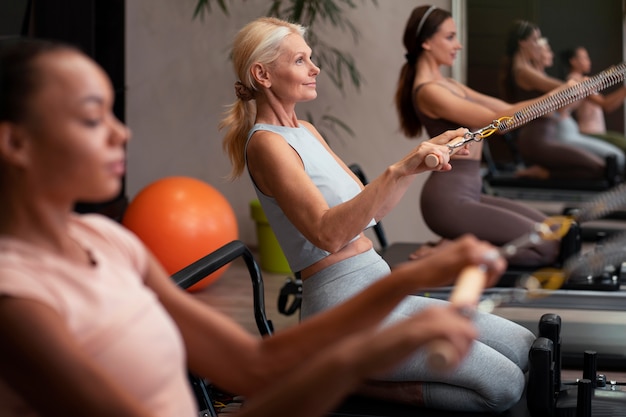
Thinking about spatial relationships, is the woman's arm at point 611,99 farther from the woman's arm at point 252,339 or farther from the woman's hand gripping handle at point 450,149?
the woman's arm at point 252,339

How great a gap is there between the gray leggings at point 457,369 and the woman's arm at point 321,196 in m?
0.12

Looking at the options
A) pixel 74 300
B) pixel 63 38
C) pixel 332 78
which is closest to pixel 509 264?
pixel 332 78

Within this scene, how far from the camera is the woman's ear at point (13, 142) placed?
1.13 metres

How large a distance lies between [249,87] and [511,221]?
171 cm

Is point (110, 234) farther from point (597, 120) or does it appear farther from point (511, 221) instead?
point (597, 120)

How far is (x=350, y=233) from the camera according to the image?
2.35 m

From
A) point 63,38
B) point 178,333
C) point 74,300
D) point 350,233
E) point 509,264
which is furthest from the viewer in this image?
point 63,38

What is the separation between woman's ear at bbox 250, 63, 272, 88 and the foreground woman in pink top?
53.4 inches

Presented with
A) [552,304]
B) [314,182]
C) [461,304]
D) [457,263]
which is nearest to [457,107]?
[552,304]

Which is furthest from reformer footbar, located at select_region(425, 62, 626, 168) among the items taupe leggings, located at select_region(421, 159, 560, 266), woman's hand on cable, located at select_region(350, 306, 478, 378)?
taupe leggings, located at select_region(421, 159, 560, 266)

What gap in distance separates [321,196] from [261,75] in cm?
45

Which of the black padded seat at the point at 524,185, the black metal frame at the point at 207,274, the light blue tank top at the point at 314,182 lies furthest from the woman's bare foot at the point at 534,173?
the black metal frame at the point at 207,274

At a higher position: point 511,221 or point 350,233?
point 350,233

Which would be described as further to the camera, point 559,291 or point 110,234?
point 559,291
